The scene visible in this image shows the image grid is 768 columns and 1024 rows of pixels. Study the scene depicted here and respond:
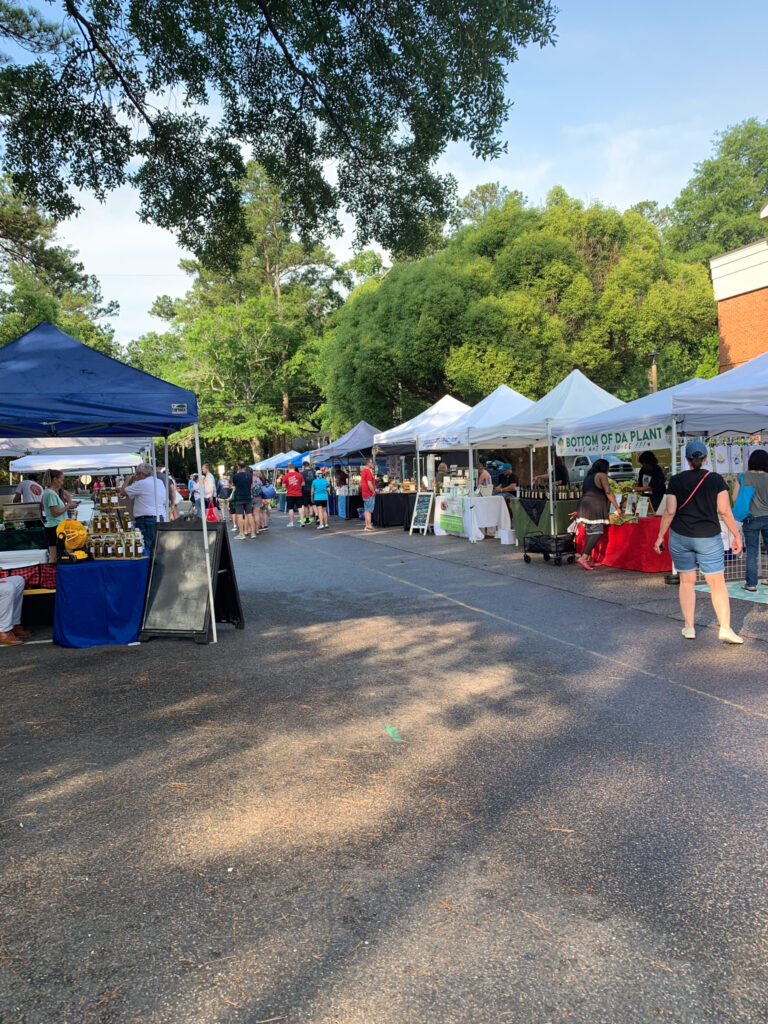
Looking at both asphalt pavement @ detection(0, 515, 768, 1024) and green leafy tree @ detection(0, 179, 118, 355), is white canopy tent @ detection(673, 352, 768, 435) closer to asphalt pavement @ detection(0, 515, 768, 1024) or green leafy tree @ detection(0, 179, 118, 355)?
asphalt pavement @ detection(0, 515, 768, 1024)

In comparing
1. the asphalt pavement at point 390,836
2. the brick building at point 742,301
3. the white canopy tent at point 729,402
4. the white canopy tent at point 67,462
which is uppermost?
the brick building at point 742,301

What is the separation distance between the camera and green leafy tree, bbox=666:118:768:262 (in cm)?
4459

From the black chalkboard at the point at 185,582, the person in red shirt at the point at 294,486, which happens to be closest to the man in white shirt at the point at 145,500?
the black chalkboard at the point at 185,582

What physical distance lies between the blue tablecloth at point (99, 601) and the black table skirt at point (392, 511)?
536 inches

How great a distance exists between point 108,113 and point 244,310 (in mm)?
32015

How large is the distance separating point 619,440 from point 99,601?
26.0ft

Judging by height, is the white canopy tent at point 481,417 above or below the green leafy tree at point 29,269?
below

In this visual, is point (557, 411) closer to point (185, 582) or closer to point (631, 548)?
point (631, 548)

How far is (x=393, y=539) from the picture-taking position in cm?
1788

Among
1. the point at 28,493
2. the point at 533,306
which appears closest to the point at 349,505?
the point at 533,306

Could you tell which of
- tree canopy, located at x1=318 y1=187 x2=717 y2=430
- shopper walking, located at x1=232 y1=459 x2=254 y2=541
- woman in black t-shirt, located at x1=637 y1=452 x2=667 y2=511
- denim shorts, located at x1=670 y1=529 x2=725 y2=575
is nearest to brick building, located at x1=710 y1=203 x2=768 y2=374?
tree canopy, located at x1=318 y1=187 x2=717 y2=430

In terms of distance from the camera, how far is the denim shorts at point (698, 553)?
6340 mm

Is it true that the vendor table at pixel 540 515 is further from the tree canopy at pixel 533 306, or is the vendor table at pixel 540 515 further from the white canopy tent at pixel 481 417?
the tree canopy at pixel 533 306

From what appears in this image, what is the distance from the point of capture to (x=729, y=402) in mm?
8625
